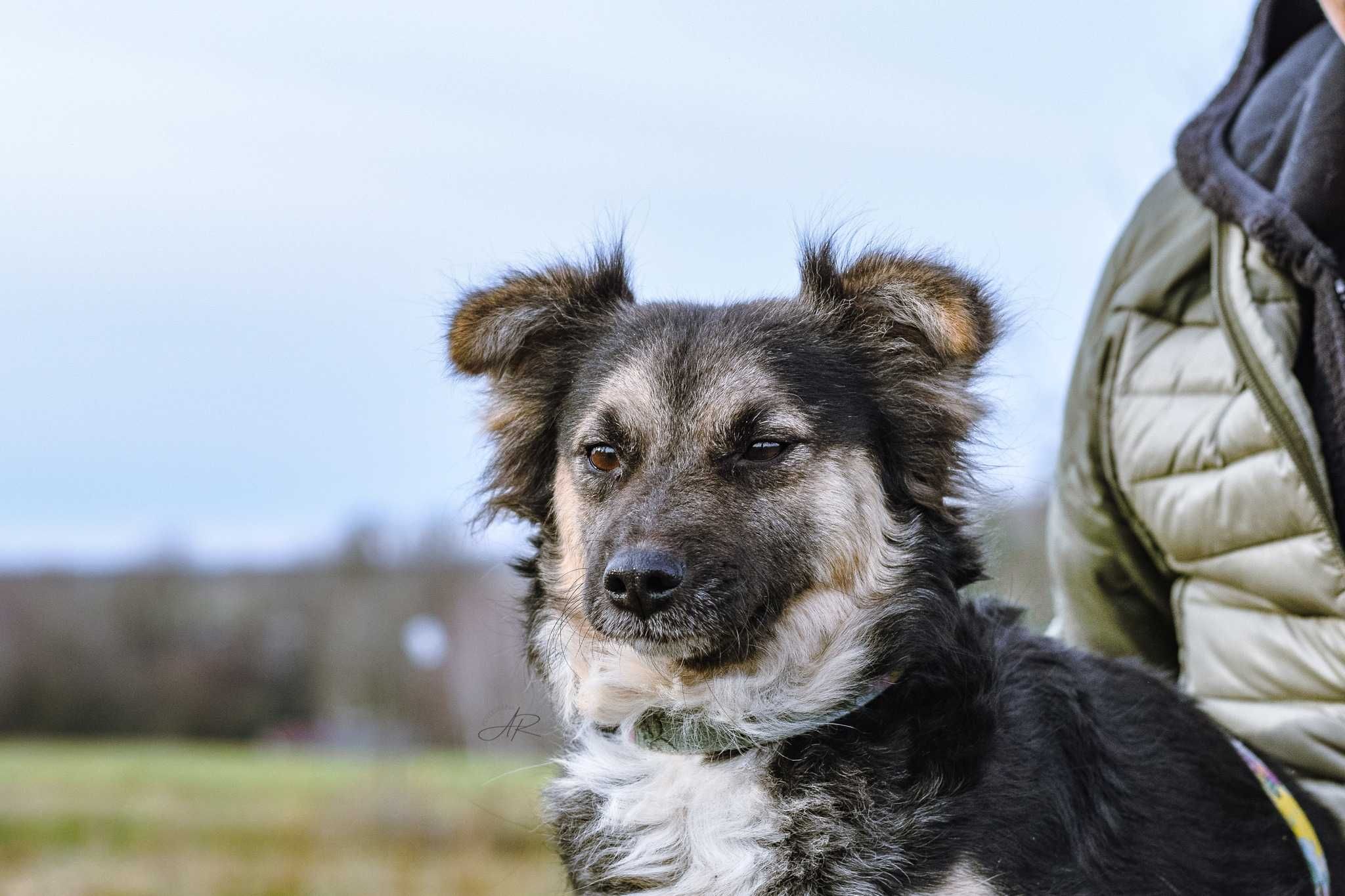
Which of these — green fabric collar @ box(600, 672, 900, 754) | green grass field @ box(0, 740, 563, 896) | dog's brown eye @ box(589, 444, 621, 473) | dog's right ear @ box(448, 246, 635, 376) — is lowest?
green grass field @ box(0, 740, 563, 896)

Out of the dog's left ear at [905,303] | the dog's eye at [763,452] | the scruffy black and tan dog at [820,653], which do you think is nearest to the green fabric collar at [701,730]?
the scruffy black and tan dog at [820,653]

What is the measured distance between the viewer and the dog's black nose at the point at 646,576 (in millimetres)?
2889

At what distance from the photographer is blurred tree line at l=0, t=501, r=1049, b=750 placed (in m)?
38.8

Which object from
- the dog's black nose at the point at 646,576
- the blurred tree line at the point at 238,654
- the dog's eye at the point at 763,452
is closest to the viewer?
the dog's black nose at the point at 646,576

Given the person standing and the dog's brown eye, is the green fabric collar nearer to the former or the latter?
the dog's brown eye

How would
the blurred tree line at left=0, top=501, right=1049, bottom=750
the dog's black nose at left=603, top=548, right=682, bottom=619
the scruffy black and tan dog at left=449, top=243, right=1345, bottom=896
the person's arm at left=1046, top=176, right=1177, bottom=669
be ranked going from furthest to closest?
the blurred tree line at left=0, top=501, right=1049, bottom=750
the person's arm at left=1046, top=176, right=1177, bottom=669
the dog's black nose at left=603, top=548, right=682, bottom=619
the scruffy black and tan dog at left=449, top=243, right=1345, bottom=896

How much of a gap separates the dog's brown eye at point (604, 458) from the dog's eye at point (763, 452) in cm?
32

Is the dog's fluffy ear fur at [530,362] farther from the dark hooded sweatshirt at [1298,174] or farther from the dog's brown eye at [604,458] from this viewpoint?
the dark hooded sweatshirt at [1298,174]

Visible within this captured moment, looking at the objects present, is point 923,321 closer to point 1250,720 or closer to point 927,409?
point 927,409

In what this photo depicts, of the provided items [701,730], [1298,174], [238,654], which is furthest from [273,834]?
[238,654]

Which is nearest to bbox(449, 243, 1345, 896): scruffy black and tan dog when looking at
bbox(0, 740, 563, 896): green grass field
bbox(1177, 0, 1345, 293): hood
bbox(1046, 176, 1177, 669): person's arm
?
bbox(1046, 176, 1177, 669): person's arm

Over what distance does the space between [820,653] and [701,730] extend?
328 millimetres

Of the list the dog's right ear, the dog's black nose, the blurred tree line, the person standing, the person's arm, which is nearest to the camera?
the dog's black nose

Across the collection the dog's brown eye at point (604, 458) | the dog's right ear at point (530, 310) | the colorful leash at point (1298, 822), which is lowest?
the colorful leash at point (1298, 822)
